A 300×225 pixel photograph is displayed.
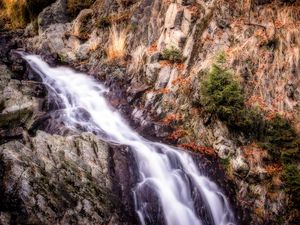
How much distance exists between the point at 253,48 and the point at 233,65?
971 mm

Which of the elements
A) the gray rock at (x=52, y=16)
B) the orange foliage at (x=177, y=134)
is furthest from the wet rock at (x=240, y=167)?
the gray rock at (x=52, y=16)

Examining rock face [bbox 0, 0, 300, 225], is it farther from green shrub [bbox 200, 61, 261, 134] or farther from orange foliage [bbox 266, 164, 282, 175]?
green shrub [bbox 200, 61, 261, 134]

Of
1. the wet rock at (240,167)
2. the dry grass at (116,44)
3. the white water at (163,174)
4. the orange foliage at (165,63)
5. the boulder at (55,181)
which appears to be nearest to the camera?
the boulder at (55,181)

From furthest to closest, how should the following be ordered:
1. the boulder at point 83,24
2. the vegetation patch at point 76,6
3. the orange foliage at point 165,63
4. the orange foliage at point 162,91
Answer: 1. the vegetation patch at point 76,6
2. the boulder at point 83,24
3. the orange foliage at point 165,63
4. the orange foliage at point 162,91

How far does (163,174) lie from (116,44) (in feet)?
25.5

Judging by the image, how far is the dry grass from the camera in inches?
554

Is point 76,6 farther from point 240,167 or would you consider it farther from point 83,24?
point 240,167

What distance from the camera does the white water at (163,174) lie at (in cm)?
776

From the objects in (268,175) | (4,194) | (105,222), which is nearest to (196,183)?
(268,175)

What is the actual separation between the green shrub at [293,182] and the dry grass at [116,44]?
8.32m

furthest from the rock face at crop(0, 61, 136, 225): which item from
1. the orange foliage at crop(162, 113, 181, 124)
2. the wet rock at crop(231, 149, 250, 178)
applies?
the wet rock at crop(231, 149, 250, 178)

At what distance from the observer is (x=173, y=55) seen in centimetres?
1187

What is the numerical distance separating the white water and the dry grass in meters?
3.28

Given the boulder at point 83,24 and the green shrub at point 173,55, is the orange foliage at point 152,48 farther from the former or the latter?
the boulder at point 83,24
